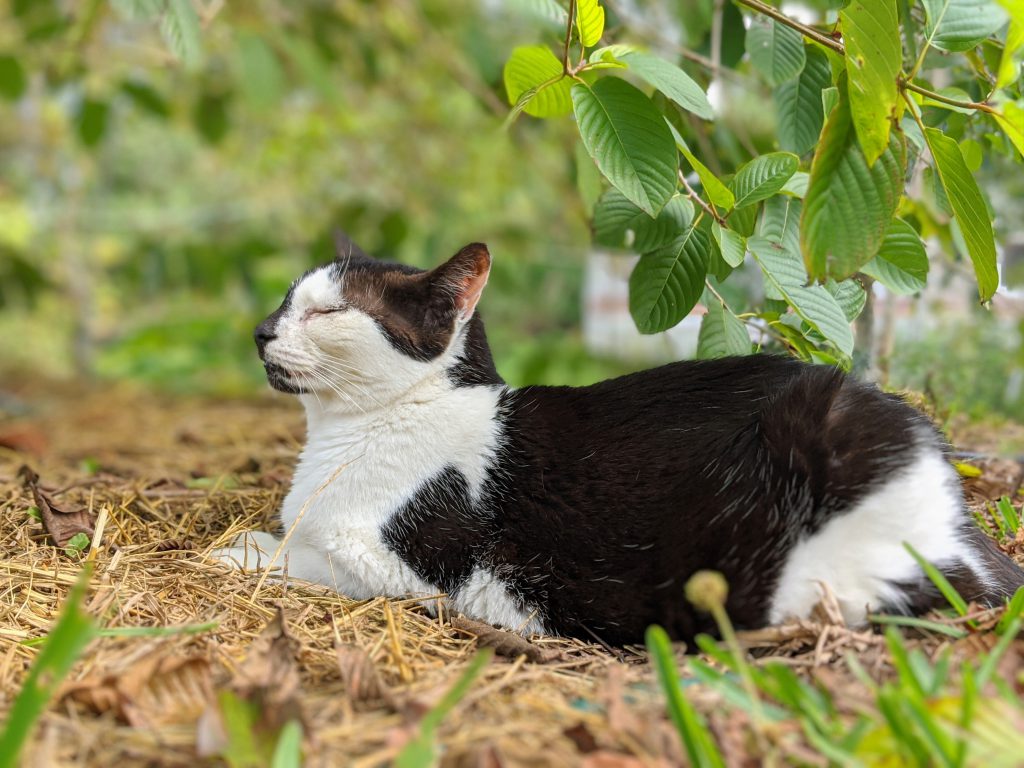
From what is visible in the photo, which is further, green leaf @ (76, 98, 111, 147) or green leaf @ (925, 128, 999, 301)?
green leaf @ (76, 98, 111, 147)

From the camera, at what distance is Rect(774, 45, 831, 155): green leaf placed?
2160 mm

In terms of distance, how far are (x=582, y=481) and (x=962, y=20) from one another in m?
1.11

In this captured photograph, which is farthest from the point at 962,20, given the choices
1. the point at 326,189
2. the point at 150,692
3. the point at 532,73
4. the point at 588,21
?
the point at 326,189

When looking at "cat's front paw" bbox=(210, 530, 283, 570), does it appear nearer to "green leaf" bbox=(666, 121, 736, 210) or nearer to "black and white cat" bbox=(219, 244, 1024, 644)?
"black and white cat" bbox=(219, 244, 1024, 644)

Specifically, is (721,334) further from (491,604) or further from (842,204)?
(491,604)

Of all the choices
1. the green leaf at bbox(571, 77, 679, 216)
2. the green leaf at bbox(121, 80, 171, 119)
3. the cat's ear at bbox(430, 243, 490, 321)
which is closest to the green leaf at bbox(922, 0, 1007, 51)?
the green leaf at bbox(571, 77, 679, 216)

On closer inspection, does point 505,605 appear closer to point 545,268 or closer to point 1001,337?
point 1001,337

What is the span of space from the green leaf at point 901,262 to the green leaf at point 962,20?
373 millimetres

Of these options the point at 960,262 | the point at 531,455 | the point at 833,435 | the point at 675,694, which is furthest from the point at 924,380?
the point at 675,694

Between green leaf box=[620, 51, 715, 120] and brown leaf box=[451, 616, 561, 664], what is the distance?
102 cm

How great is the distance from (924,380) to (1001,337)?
2.38 feet

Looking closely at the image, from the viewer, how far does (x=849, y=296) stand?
2004 mm

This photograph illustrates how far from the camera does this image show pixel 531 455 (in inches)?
75.3

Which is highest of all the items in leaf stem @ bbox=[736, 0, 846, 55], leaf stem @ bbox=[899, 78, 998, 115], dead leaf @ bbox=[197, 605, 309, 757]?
leaf stem @ bbox=[736, 0, 846, 55]
